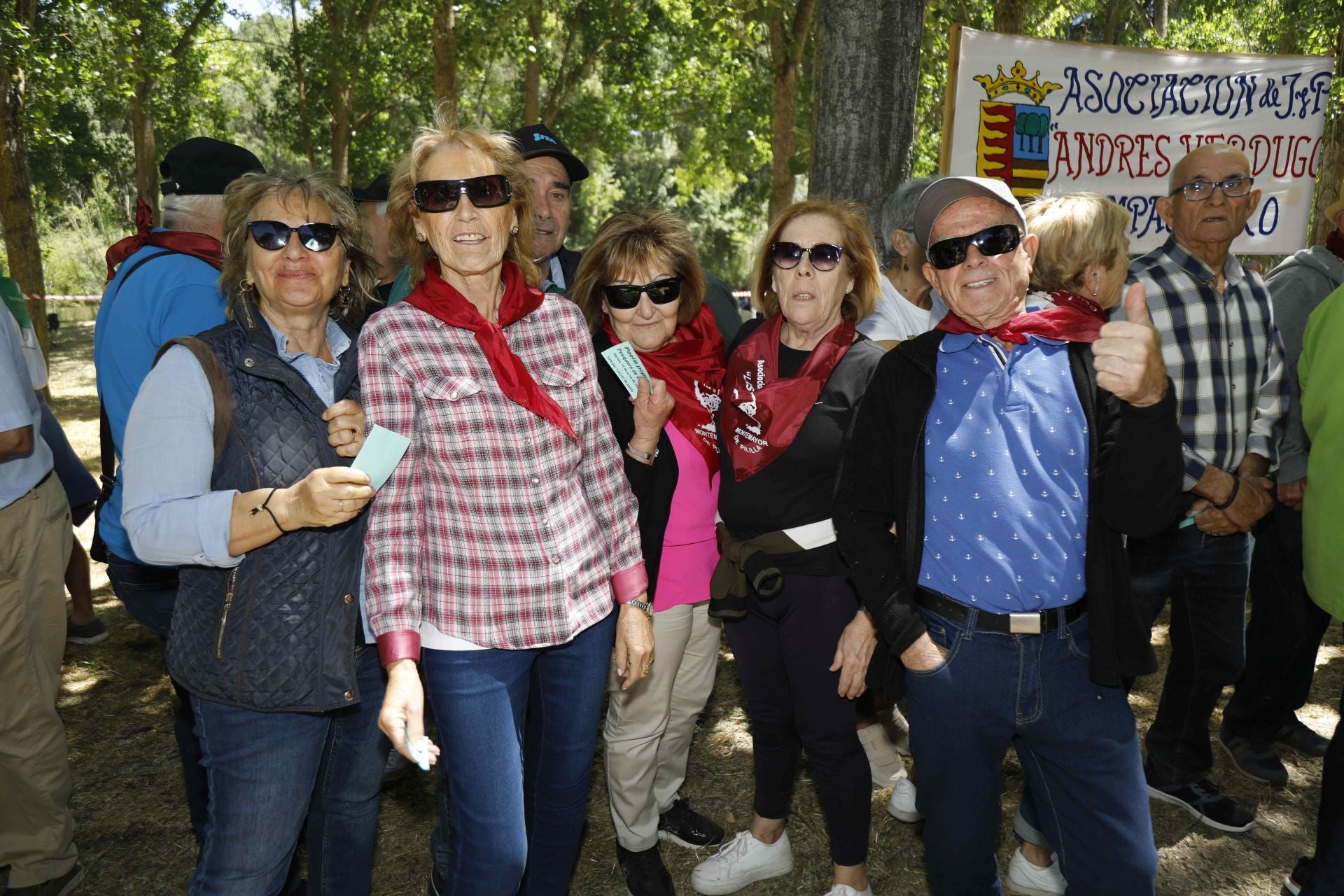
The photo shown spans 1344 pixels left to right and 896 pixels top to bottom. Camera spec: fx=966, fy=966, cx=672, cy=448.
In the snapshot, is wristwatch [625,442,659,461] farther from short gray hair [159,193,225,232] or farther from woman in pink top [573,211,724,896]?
short gray hair [159,193,225,232]

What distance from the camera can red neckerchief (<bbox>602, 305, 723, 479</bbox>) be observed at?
10.2 ft

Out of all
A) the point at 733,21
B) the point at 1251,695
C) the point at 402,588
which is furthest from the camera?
the point at 733,21

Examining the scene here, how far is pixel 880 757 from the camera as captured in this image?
4.07 meters

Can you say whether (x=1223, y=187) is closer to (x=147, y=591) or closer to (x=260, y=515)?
(x=260, y=515)

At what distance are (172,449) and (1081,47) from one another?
191 inches

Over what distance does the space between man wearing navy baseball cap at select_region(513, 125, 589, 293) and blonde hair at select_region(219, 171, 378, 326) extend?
1.09m

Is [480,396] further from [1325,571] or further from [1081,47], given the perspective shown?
[1081,47]

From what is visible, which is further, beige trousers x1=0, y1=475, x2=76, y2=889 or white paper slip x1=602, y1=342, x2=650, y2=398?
beige trousers x1=0, y1=475, x2=76, y2=889

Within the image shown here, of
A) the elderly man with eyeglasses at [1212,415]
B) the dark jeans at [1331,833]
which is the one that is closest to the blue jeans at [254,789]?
the dark jeans at [1331,833]

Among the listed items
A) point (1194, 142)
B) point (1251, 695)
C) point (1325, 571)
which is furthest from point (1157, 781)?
point (1194, 142)

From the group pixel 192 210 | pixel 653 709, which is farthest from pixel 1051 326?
pixel 192 210

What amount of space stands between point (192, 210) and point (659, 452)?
1.78 metres

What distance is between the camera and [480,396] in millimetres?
2365

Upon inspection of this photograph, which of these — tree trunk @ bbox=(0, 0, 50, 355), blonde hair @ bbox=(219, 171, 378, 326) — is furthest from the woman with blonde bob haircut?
tree trunk @ bbox=(0, 0, 50, 355)
